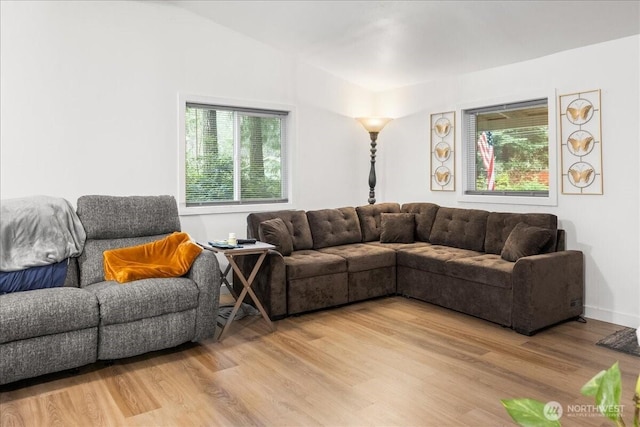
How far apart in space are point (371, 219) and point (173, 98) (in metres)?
2.43

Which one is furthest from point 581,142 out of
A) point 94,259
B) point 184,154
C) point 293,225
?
point 94,259

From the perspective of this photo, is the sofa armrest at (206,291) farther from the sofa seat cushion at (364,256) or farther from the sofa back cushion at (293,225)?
the sofa seat cushion at (364,256)

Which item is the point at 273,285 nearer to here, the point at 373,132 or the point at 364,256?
the point at 364,256

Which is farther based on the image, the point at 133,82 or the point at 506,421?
the point at 133,82

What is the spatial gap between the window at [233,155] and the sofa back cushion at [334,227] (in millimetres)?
558

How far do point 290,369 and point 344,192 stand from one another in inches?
122

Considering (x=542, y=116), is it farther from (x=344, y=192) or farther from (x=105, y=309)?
(x=105, y=309)

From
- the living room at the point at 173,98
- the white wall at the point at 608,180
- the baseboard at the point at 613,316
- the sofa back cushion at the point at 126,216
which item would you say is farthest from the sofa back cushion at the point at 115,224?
the baseboard at the point at 613,316

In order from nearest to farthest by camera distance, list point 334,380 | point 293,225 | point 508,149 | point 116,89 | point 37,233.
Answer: point 334,380 < point 37,233 < point 116,89 < point 293,225 < point 508,149

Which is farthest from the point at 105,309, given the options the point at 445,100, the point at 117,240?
the point at 445,100

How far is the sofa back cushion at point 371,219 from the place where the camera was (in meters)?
5.27

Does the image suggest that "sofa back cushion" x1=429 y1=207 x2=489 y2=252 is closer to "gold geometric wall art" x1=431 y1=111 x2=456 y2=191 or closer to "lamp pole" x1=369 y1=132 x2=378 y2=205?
"gold geometric wall art" x1=431 y1=111 x2=456 y2=191

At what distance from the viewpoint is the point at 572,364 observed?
9.89 feet

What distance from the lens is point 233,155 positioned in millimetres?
4957
